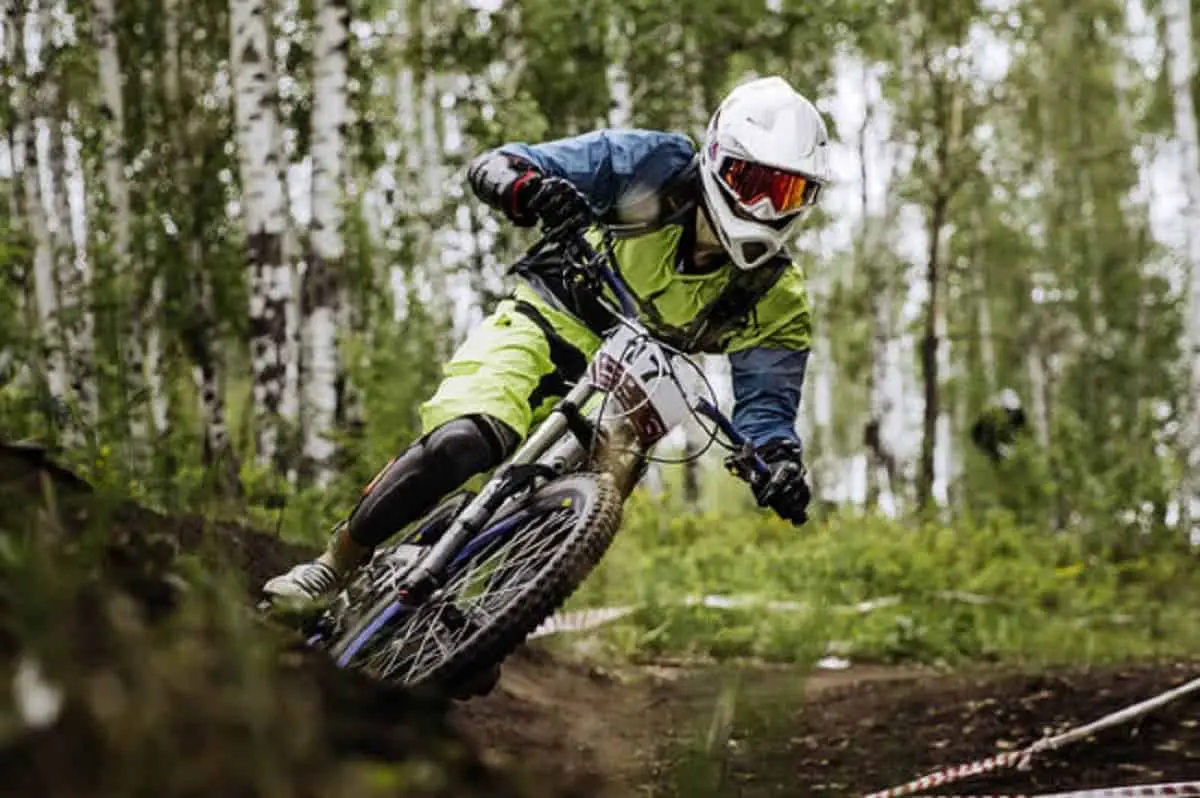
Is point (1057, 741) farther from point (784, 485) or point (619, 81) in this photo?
point (619, 81)

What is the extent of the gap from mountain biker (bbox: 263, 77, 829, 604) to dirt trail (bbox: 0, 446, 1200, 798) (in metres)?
0.60

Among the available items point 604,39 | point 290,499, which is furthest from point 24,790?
point 604,39

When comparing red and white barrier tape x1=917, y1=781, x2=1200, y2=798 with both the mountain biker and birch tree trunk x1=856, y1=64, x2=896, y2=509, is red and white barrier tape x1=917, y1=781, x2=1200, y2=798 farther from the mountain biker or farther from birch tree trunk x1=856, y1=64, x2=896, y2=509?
birch tree trunk x1=856, y1=64, x2=896, y2=509

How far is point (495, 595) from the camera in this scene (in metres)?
3.69

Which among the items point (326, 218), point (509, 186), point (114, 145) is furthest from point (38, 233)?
point (509, 186)

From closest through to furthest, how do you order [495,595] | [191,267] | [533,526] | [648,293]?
[495,595], [533,526], [648,293], [191,267]

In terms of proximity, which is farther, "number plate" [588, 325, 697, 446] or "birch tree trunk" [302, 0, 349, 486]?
"birch tree trunk" [302, 0, 349, 486]

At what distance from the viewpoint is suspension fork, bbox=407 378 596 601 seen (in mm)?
3834

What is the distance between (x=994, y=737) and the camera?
206 inches

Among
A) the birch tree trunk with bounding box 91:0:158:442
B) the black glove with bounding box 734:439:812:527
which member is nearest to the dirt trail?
the black glove with bounding box 734:439:812:527

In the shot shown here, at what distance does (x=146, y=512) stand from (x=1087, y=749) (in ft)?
10.7

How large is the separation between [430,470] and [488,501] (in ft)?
0.69

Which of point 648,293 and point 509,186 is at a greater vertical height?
point 509,186

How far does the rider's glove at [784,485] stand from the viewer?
4195mm
